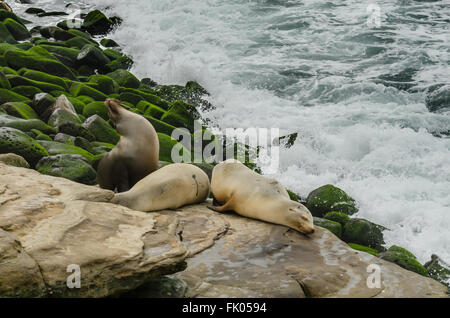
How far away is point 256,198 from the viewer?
4953 mm

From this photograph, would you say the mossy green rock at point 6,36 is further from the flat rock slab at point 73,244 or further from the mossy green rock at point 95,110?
the flat rock slab at point 73,244

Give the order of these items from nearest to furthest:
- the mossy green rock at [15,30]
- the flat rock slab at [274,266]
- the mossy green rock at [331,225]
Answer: the flat rock slab at [274,266] < the mossy green rock at [331,225] < the mossy green rock at [15,30]

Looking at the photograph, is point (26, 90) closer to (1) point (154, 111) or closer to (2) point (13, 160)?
(1) point (154, 111)

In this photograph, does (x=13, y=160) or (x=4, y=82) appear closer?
(x=13, y=160)

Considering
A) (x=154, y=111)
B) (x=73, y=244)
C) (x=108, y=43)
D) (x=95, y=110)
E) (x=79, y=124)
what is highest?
(x=73, y=244)

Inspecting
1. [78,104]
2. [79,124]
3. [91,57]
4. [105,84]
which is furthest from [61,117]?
[91,57]

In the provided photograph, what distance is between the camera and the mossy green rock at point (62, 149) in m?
6.27

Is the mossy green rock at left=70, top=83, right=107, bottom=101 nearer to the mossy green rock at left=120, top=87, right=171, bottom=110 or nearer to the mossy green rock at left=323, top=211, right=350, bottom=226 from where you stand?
the mossy green rock at left=120, top=87, right=171, bottom=110

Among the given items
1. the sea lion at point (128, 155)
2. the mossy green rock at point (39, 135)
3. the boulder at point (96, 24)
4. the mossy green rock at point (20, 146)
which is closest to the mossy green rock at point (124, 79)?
the mossy green rock at point (39, 135)

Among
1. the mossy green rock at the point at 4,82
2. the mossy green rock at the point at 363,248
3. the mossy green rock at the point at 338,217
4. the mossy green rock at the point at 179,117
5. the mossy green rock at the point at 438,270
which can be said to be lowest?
the mossy green rock at the point at 438,270

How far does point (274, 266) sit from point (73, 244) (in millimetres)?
1603

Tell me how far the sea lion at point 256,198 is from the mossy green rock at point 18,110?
371 centimetres

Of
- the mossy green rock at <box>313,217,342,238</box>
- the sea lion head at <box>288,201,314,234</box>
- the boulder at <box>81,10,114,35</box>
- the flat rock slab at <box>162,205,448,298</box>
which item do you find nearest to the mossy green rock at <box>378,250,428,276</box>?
A: the mossy green rock at <box>313,217,342,238</box>

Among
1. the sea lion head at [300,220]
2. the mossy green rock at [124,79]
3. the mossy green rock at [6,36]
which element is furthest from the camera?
the mossy green rock at [6,36]
